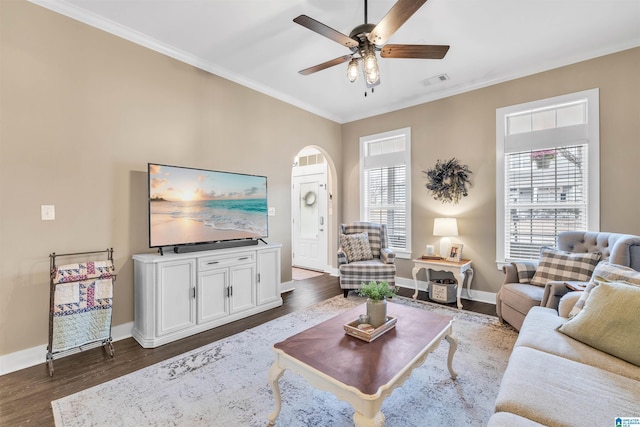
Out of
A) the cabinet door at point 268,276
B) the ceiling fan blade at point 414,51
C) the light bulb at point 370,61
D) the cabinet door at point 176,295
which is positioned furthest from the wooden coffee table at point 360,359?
the ceiling fan blade at point 414,51

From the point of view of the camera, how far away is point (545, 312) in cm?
223

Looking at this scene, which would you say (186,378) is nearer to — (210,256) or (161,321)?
(161,321)

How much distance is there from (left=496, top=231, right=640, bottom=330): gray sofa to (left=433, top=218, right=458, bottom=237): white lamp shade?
0.97 metres

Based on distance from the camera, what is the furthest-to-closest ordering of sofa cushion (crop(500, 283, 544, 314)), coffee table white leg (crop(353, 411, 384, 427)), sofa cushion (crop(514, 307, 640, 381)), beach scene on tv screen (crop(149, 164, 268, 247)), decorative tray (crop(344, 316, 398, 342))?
beach scene on tv screen (crop(149, 164, 268, 247)), sofa cushion (crop(500, 283, 544, 314)), decorative tray (crop(344, 316, 398, 342)), sofa cushion (crop(514, 307, 640, 381)), coffee table white leg (crop(353, 411, 384, 427))

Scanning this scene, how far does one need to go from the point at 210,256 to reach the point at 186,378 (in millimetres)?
1221

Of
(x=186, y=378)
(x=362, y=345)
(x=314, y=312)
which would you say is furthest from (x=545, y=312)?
(x=186, y=378)

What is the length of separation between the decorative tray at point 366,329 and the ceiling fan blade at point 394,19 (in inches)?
78.6

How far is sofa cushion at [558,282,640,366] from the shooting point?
4.99 feet

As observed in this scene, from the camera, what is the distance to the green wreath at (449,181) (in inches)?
162

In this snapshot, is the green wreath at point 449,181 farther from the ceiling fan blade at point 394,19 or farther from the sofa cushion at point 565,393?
the sofa cushion at point 565,393

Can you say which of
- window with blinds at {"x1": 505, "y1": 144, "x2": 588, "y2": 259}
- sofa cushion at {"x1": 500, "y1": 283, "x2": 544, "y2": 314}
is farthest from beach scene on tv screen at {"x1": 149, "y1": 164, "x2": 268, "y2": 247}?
window with blinds at {"x1": 505, "y1": 144, "x2": 588, "y2": 259}

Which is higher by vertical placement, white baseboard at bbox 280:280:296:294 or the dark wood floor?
white baseboard at bbox 280:280:296:294

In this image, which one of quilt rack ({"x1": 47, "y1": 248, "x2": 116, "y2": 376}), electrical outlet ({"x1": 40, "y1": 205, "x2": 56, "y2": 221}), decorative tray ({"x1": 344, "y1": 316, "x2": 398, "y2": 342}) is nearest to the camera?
decorative tray ({"x1": 344, "y1": 316, "x2": 398, "y2": 342})

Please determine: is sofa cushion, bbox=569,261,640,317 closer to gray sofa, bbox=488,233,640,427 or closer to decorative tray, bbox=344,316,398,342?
gray sofa, bbox=488,233,640,427
